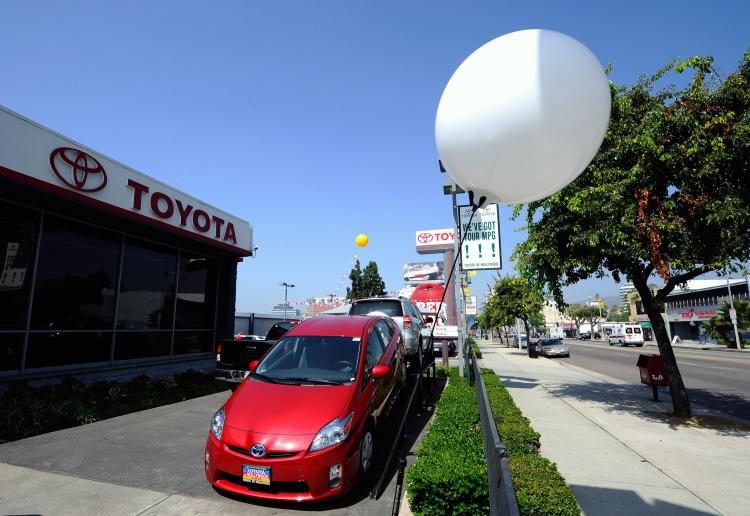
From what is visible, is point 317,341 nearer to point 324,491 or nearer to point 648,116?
point 324,491

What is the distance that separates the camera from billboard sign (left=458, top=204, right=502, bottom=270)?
568 inches

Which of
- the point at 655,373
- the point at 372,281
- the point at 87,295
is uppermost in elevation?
the point at 372,281

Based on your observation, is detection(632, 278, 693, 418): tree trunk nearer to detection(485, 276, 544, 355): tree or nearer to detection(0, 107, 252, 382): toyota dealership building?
detection(0, 107, 252, 382): toyota dealership building

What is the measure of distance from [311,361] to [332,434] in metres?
1.53

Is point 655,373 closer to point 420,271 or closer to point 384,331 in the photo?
point 384,331

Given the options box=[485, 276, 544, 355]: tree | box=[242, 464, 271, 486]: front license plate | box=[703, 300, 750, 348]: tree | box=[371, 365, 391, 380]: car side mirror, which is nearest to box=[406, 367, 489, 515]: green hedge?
box=[371, 365, 391, 380]: car side mirror

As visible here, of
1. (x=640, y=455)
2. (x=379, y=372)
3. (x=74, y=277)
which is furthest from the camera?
(x=74, y=277)

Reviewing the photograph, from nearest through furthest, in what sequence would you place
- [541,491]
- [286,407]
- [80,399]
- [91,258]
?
[541,491] < [286,407] < [80,399] < [91,258]

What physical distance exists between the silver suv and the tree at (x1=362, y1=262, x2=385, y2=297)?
57939 mm

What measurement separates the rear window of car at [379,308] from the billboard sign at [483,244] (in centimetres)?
539

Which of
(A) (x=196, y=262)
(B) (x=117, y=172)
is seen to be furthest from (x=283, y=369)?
(A) (x=196, y=262)

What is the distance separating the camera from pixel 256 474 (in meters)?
3.80

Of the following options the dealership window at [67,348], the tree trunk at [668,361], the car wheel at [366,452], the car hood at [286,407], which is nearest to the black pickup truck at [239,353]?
the dealership window at [67,348]

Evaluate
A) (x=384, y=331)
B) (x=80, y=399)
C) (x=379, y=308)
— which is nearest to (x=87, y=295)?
(x=80, y=399)
